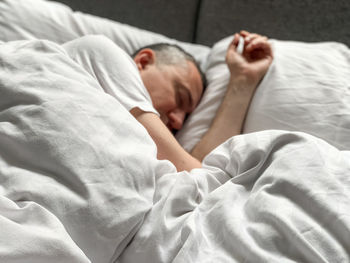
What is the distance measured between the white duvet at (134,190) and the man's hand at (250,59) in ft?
1.29

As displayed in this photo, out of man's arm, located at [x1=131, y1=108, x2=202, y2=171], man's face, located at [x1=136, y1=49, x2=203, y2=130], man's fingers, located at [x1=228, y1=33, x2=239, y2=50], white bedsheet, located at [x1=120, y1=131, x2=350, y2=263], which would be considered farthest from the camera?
man's fingers, located at [x1=228, y1=33, x2=239, y2=50]

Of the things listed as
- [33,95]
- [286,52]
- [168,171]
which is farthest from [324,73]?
[33,95]

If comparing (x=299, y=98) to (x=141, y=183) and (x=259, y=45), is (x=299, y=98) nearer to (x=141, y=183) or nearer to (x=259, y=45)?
(x=259, y=45)

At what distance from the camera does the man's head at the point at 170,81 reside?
110 cm

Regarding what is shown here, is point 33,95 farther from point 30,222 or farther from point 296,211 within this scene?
point 296,211

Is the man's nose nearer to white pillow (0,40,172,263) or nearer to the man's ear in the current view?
the man's ear

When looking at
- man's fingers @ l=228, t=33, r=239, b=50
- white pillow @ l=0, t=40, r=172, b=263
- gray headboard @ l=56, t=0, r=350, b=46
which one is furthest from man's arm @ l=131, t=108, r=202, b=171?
gray headboard @ l=56, t=0, r=350, b=46

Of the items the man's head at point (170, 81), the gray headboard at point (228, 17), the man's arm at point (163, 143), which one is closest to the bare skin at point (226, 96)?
the man's head at point (170, 81)

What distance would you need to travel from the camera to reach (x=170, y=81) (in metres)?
1.13

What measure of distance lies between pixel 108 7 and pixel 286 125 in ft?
2.97

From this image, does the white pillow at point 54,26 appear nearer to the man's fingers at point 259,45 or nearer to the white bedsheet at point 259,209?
the man's fingers at point 259,45

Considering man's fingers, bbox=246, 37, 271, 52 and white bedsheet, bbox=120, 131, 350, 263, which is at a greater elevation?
man's fingers, bbox=246, 37, 271, 52

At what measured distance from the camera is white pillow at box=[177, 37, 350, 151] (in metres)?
0.97

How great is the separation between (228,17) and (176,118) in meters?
0.60
